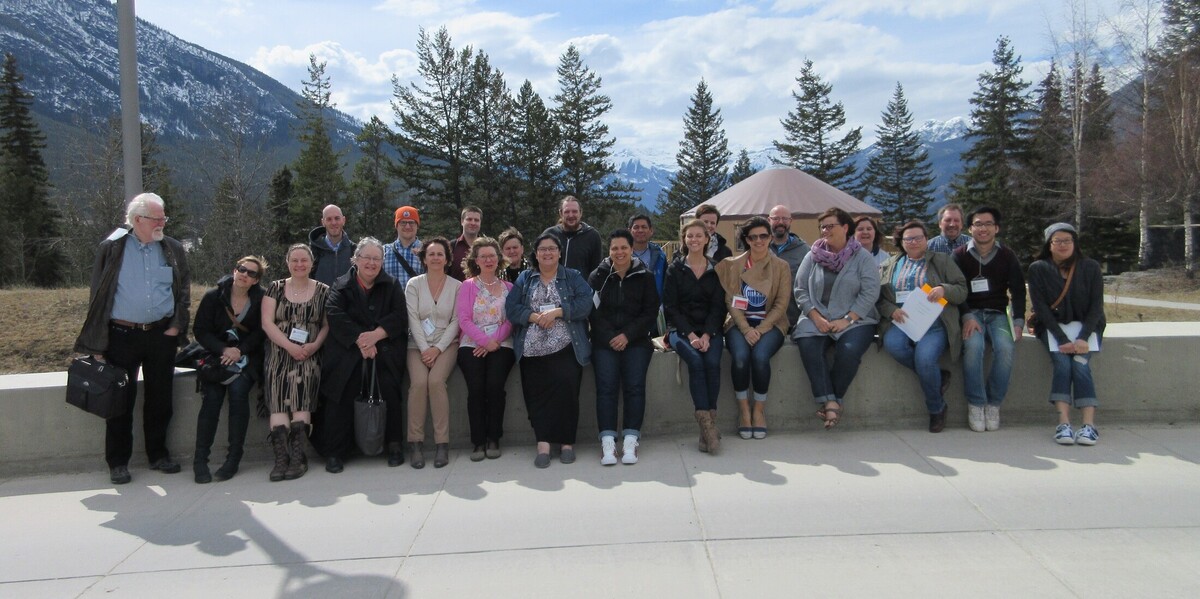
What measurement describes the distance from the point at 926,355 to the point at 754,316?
1292 mm

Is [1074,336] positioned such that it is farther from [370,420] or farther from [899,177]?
[899,177]

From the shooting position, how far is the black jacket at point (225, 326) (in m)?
4.97

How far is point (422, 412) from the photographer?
5172 millimetres

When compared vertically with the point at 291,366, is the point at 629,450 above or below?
below

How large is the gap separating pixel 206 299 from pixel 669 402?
346 cm

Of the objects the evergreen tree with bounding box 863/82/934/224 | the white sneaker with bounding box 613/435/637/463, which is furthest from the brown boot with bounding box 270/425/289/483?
the evergreen tree with bounding box 863/82/934/224

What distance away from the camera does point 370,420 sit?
Result: 496cm

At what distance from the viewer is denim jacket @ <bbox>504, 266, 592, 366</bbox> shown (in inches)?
204

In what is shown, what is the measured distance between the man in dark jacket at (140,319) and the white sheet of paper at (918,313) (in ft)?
17.3

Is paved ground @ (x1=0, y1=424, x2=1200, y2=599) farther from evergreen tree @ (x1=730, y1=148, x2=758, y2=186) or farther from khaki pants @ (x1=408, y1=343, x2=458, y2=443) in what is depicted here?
evergreen tree @ (x1=730, y1=148, x2=758, y2=186)

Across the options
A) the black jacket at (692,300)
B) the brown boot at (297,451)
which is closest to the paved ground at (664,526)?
the brown boot at (297,451)

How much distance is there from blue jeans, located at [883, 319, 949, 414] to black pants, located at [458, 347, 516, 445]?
2.95 m

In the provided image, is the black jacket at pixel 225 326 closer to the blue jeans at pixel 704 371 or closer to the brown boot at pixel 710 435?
Answer: the blue jeans at pixel 704 371

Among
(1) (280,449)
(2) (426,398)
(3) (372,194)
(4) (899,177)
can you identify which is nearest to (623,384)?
(2) (426,398)
